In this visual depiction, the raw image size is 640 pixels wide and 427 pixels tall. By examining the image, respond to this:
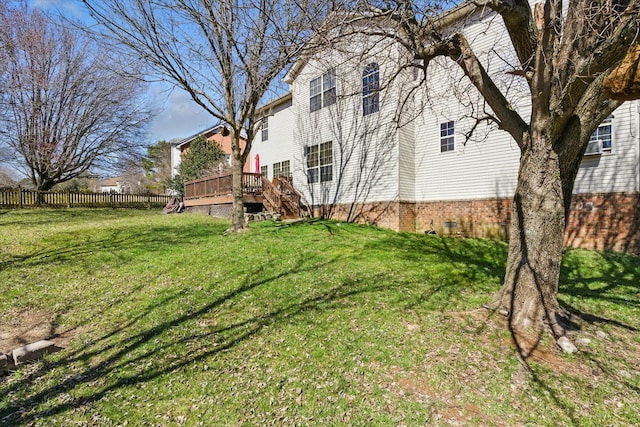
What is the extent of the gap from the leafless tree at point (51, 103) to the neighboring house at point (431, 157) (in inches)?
409

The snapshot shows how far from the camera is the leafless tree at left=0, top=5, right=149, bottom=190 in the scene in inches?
658

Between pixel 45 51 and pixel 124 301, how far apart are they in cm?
1909

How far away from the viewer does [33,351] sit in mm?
3920

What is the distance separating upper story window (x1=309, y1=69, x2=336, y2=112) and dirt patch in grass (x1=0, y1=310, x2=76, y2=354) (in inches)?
497

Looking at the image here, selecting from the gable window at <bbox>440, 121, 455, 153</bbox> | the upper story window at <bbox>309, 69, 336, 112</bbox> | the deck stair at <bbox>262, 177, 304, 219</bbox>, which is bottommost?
the deck stair at <bbox>262, 177, 304, 219</bbox>

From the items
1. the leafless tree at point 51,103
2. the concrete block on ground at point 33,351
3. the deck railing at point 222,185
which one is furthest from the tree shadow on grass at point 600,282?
the leafless tree at point 51,103

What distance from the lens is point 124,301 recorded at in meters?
5.57

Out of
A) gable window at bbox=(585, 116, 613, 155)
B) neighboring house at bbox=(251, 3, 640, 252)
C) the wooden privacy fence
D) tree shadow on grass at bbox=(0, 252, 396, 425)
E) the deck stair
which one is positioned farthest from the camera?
the wooden privacy fence

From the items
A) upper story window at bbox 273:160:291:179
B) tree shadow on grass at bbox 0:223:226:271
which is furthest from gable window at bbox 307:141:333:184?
tree shadow on grass at bbox 0:223:226:271

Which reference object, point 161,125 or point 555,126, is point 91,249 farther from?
point 161,125

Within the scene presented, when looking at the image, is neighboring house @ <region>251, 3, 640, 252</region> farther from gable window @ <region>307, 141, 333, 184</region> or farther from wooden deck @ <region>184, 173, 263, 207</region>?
wooden deck @ <region>184, 173, 263, 207</region>

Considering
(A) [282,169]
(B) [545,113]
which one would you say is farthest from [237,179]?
(B) [545,113]

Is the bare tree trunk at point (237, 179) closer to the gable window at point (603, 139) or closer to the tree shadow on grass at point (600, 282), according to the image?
the tree shadow on grass at point (600, 282)

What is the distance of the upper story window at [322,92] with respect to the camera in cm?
1478
